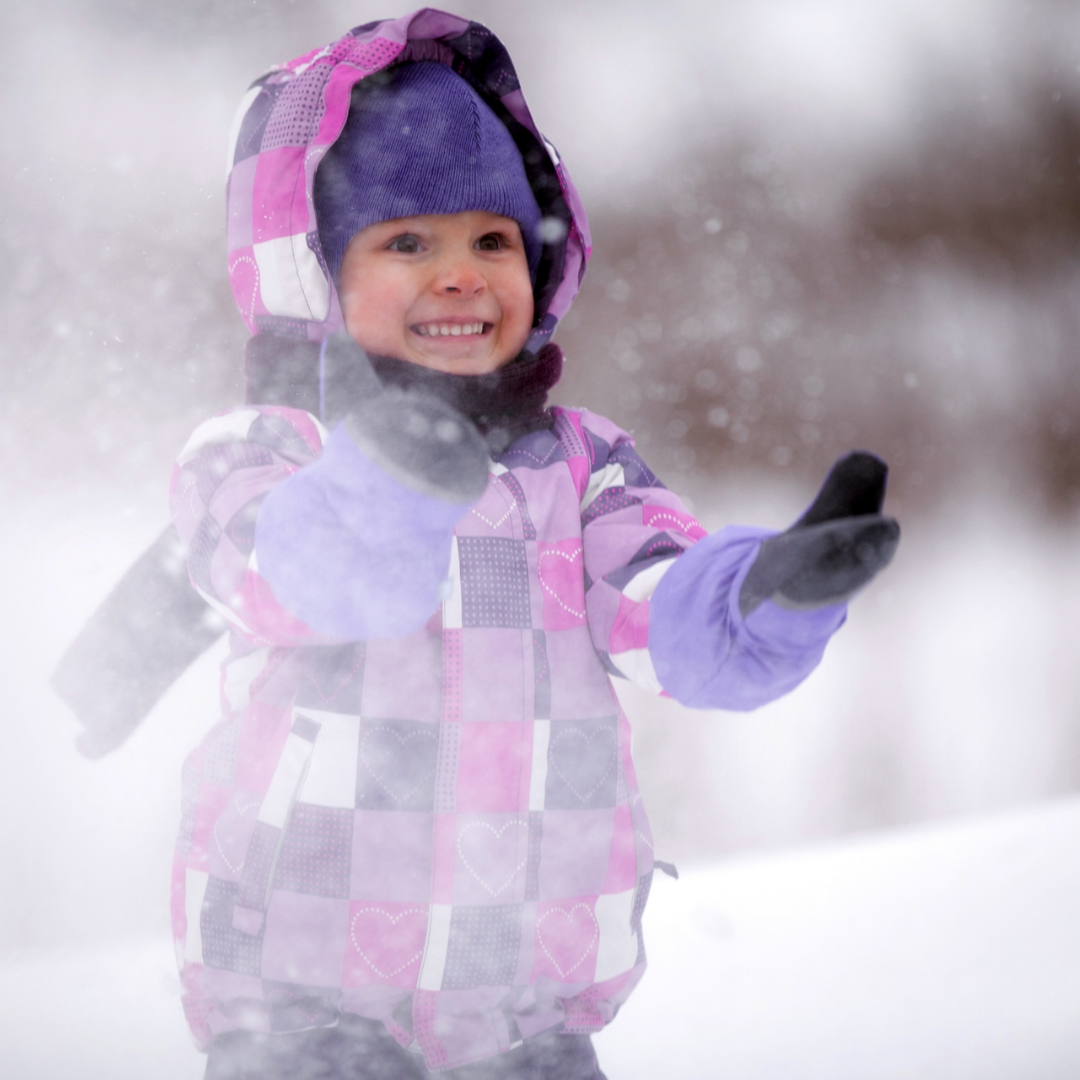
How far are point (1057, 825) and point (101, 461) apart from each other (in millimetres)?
931

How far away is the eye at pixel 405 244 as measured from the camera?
1.39ft

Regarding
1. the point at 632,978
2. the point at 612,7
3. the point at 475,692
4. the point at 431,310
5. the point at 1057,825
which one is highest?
the point at 612,7

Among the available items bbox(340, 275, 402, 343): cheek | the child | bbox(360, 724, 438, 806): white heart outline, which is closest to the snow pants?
the child

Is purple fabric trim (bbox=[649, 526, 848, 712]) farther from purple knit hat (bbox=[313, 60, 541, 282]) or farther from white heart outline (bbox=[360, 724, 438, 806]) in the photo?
purple knit hat (bbox=[313, 60, 541, 282])

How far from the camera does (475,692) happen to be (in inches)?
14.9

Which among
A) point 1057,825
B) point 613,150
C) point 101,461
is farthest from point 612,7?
point 1057,825

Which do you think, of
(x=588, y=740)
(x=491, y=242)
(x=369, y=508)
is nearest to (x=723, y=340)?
(x=491, y=242)

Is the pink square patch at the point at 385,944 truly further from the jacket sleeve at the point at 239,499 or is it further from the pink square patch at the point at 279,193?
the pink square patch at the point at 279,193

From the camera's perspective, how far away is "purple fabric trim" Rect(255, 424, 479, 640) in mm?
262

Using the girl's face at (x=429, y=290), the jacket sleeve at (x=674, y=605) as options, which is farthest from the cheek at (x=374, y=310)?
the jacket sleeve at (x=674, y=605)

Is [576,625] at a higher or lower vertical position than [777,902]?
higher

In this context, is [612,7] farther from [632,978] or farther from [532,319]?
[632,978]

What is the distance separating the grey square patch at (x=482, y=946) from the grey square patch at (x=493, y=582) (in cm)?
12

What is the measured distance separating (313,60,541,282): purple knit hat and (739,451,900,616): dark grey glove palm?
9.5 inches
